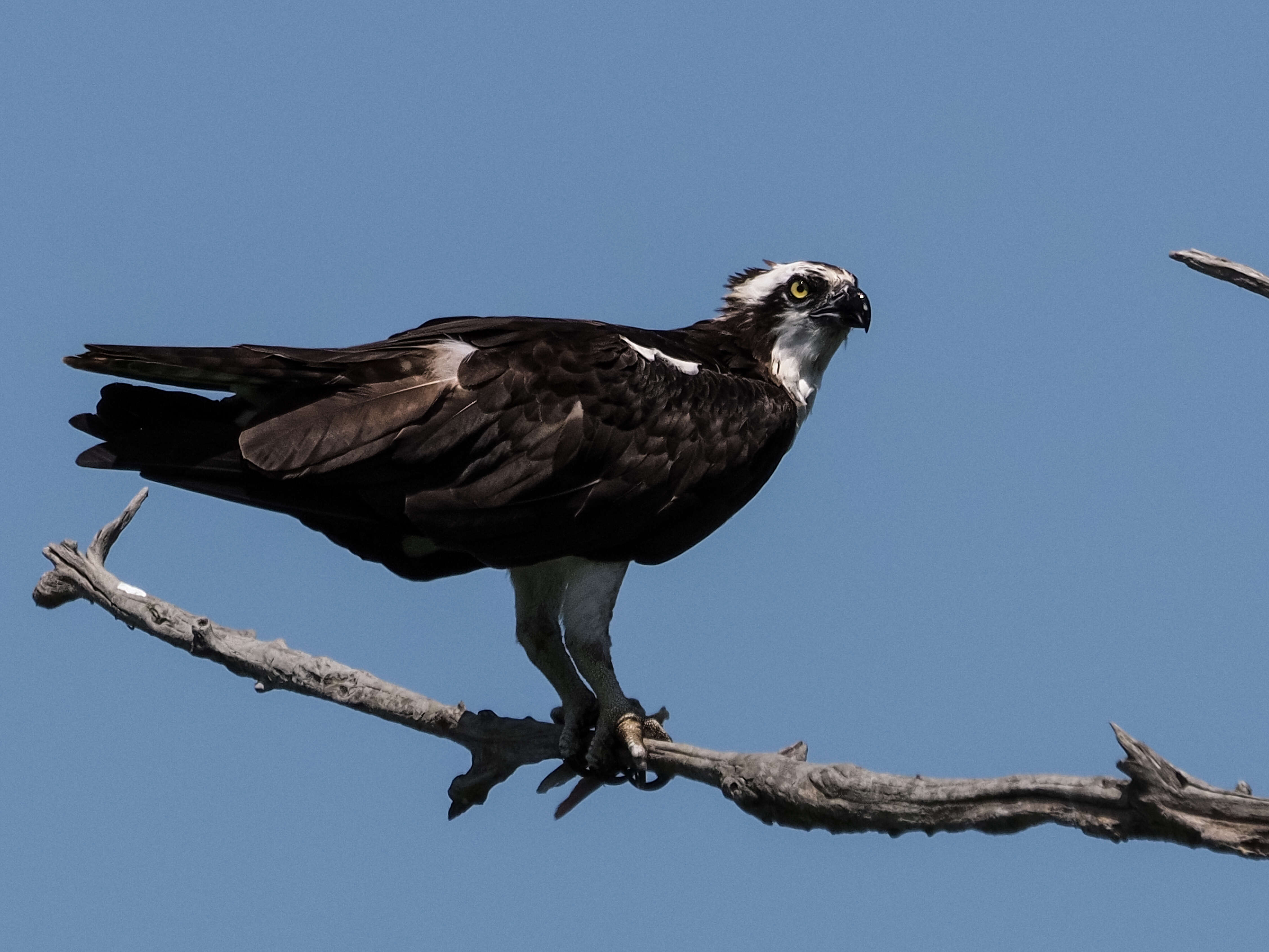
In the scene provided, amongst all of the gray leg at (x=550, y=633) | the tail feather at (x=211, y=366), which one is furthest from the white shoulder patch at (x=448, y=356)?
the gray leg at (x=550, y=633)

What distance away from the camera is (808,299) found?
25.6ft

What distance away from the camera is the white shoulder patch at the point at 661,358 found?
7332 mm

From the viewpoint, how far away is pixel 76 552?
26.6ft

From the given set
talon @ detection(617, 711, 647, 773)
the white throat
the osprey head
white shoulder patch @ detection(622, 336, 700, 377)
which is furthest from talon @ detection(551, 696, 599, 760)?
the osprey head

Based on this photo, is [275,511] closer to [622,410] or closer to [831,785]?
[622,410]

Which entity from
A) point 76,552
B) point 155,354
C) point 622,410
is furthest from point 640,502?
point 76,552

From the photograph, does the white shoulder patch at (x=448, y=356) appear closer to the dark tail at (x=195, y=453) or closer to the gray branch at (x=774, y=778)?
the dark tail at (x=195, y=453)

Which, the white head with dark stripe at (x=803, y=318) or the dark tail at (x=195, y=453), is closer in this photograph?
the dark tail at (x=195, y=453)

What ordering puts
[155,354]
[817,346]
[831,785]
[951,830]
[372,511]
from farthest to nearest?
[817,346], [372,511], [155,354], [831,785], [951,830]

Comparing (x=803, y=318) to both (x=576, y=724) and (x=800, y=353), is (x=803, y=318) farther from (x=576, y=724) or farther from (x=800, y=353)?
(x=576, y=724)

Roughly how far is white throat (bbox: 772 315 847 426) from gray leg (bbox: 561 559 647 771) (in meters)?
1.37

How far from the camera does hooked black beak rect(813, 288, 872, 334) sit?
303 inches

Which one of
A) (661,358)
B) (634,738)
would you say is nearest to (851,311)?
(661,358)

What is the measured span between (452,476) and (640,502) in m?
0.92
